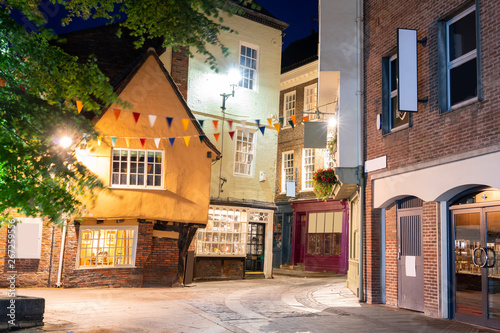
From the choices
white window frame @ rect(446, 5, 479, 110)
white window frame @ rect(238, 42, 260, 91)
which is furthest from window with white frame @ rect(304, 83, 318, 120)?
white window frame @ rect(446, 5, 479, 110)

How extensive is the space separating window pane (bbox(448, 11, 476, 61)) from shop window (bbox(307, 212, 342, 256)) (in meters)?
14.7

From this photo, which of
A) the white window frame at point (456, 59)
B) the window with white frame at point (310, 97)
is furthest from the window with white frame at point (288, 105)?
the white window frame at point (456, 59)

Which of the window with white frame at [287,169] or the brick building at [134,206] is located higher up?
the window with white frame at [287,169]

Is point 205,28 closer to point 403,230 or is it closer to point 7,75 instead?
point 7,75

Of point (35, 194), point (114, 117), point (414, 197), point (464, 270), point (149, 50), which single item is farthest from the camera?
point (149, 50)

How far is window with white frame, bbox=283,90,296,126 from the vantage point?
1057 inches

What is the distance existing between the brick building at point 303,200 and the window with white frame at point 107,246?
34.6 ft

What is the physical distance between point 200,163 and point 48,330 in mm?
9419

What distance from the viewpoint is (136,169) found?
16047mm

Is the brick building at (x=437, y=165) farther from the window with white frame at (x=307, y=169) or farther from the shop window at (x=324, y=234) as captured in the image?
the window with white frame at (x=307, y=169)

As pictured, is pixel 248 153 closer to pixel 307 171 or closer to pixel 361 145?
pixel 307 171

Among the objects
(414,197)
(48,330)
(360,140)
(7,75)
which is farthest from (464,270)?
(7,75)

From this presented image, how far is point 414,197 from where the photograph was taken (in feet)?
38.7

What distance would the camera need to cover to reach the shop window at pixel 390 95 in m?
12.5
